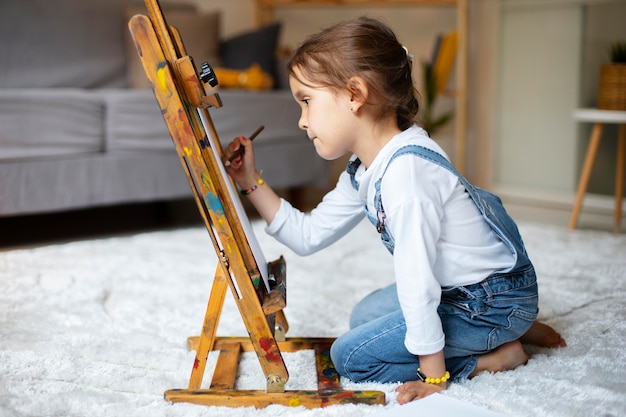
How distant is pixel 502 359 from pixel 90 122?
5.42ft

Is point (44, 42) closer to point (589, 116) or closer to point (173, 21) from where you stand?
point (173, 21)

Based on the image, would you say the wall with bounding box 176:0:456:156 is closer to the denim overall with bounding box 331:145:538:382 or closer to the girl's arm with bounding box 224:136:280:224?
the girl's arm with bounding box 224:136:280:224

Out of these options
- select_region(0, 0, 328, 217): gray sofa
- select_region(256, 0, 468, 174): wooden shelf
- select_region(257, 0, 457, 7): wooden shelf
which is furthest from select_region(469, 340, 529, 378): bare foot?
select_region(257, 0, 457, 7): wooden shelf

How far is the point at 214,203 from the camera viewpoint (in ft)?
3.23

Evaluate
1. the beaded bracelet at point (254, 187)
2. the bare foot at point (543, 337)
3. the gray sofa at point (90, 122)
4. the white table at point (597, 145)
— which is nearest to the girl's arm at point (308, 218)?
the beaded bracelet at point (254, 187)

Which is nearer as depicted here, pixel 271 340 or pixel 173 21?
pixel 271 340

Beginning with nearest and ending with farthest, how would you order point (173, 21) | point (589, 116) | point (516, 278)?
1. point (516, 278)
2. point (589, 116)
3. point (173, 21)

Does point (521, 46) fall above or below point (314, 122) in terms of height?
below

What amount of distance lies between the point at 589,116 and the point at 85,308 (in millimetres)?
1770

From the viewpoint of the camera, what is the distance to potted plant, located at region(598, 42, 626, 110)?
2457 millimetres

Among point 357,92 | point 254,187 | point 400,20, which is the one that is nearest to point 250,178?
point 254,187

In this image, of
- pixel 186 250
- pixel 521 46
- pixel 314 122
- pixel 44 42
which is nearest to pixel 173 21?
pixel 44 42

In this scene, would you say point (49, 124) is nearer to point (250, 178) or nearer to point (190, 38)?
point (190, 38)

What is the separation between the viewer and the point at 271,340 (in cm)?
103
